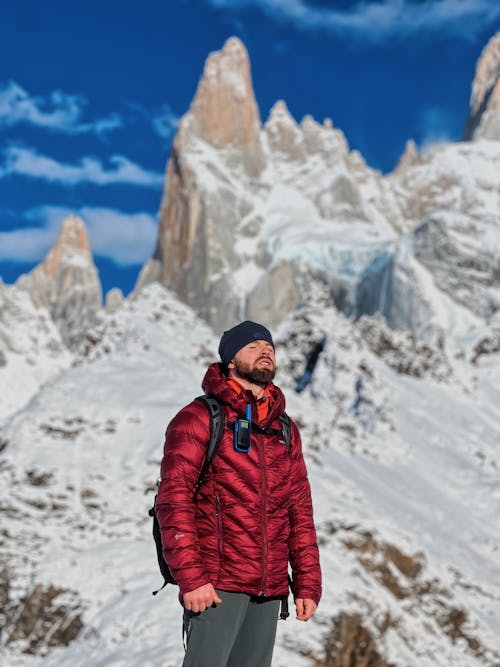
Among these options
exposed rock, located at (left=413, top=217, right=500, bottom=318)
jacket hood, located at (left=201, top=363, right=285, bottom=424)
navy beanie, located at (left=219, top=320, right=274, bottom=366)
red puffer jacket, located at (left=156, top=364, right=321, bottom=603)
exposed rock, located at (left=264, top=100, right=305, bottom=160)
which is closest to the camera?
red puffer jacket, located at (left=156, top=364, right=321, bottom=603)

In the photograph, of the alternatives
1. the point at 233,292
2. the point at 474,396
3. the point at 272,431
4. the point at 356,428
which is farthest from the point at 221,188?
the point at 272,431

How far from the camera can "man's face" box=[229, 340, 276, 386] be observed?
4.26 metres

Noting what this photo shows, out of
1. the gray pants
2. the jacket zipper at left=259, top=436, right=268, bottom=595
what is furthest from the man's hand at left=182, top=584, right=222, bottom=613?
the jacket zipper at left=259, top=436, right=268, bottom=595

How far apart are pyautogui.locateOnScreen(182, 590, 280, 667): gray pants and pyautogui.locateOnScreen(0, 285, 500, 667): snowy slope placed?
700 cm

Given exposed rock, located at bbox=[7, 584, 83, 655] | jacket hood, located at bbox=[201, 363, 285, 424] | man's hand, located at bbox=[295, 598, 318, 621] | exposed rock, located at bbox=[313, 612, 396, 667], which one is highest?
jacket hood, located at bbox=[201, 363, 285, 424]

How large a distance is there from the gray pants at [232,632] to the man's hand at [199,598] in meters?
0.20

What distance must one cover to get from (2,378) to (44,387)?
127 m

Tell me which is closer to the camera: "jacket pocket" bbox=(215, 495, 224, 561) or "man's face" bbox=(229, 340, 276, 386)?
"jacket pocket" bbox=(215, 495, 224, 561)

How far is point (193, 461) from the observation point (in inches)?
154

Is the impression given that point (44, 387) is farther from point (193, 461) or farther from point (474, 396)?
point (474, 396)

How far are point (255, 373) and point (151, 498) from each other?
1784 cm

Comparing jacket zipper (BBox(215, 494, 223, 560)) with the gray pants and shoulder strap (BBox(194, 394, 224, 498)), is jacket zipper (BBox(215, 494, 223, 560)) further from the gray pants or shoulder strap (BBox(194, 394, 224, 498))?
the gray pants

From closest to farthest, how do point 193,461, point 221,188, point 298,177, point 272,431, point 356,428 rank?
1. point 193,461
2. point 272,431
3. point 356,428
4. point 221,188
5. point 298,177

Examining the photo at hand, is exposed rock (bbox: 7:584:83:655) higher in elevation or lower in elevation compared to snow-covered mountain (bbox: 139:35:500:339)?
lower
